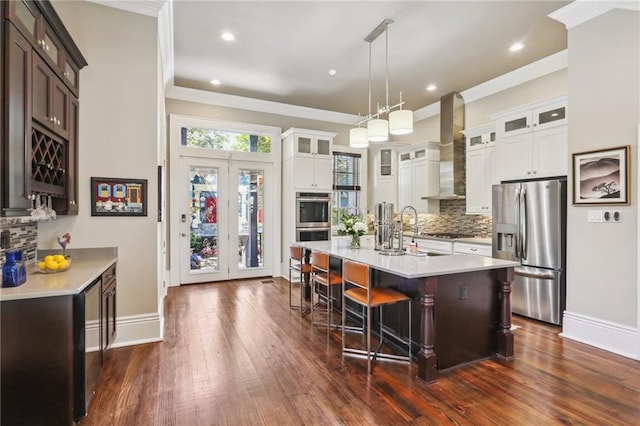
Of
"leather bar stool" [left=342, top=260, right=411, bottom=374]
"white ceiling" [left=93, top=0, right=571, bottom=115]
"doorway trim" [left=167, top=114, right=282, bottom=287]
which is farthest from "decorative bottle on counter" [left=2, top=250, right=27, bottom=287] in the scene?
"doorway trim" [left=167, top=114, right=282, bottom=287]

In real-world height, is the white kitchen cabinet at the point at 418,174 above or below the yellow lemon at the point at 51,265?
above

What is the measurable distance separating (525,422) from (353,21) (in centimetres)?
382

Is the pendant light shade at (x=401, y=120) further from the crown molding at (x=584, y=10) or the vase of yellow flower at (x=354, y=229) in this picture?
the crown molding at (x=584, y=10)

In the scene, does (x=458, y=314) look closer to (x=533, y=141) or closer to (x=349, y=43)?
(x=533, y=141)

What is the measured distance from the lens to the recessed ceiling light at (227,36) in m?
3.75

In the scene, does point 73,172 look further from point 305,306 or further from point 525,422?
point 525,422

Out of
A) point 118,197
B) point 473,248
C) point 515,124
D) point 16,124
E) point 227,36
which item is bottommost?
point 473,248

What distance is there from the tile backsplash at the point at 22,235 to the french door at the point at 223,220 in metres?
2.75

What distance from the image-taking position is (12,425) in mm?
1798

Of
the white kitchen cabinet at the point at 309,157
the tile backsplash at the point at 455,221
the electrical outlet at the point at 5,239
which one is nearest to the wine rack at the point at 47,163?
the electrical outlet at the point at 5,239

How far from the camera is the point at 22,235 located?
259 cm

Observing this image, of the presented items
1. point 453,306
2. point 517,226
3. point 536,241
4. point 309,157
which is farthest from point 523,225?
point 309,157

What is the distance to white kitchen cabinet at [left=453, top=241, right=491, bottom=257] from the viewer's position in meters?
4.48

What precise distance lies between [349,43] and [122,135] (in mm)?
2770
